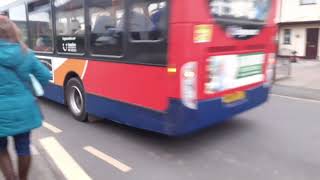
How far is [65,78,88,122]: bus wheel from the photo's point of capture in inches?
263

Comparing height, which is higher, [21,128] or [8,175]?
[21,128]

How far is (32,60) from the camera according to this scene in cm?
336

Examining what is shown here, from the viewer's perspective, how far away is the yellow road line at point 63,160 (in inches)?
168

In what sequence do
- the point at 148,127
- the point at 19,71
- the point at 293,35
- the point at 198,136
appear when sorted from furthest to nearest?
1. the point at 293,35
2. the point at 198,136
3. the point at 148,127
4. the point at 19,71

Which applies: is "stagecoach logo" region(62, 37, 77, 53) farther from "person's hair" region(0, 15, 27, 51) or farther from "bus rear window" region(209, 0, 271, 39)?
"person's hair" region(0, 15, 27, 51)

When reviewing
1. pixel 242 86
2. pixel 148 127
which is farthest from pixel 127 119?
pixel 242 86

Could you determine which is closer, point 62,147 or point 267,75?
point 62,147

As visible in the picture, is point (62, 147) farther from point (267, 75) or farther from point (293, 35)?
point (293, 35)

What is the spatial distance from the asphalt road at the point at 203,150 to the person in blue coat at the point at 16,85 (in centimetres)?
112

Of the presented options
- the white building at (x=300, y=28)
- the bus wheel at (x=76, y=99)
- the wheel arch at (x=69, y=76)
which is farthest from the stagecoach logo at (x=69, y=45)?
the white building at (x=300, y=28)

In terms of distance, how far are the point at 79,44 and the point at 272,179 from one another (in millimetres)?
4071

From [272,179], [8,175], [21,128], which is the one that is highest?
[21,128]

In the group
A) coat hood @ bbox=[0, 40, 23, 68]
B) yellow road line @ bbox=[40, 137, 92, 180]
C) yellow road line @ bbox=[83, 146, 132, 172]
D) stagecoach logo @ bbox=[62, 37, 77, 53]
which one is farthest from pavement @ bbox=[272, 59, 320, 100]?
coat hood @ bbox=[0, 40, 23, 68]

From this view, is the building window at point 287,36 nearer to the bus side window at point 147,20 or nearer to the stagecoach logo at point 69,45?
the stagecoach logo at point 69,45
